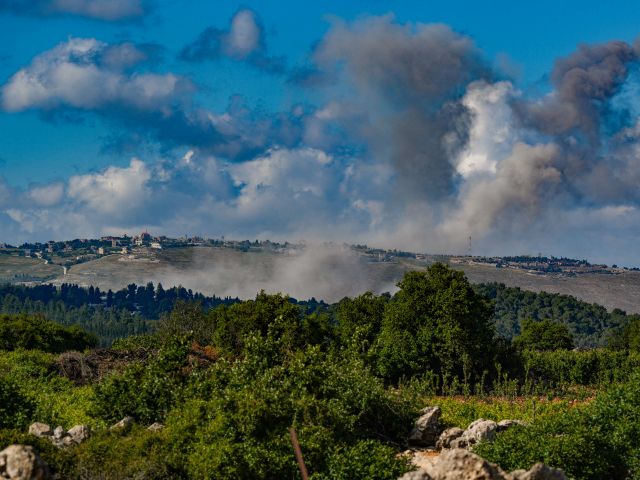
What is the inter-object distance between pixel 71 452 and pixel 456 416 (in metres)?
16.8

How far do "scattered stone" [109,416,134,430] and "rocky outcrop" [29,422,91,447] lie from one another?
960 millimetres

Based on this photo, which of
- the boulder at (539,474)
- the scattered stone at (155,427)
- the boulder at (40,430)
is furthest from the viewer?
the scattered stone at (155,427)

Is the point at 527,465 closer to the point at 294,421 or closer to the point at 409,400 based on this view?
the point at 294,421

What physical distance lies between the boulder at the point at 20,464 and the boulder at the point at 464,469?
8.73 metres

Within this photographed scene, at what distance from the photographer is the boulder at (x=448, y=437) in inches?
1062

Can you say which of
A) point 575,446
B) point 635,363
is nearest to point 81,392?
point 575,446

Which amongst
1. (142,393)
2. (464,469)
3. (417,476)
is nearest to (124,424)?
(142,393)

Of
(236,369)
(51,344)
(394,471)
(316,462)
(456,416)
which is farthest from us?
(51,344)

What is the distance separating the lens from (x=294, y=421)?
21641mm

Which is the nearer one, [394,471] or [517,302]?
[394,471]

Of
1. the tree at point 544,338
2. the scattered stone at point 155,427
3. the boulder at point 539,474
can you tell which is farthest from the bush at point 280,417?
the tree at point 544,338

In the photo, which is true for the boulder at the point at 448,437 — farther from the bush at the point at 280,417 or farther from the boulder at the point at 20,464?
the boulder at the point at 20,464

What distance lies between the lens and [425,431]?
90.9ft

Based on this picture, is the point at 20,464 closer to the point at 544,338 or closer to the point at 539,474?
the point at 539,474
